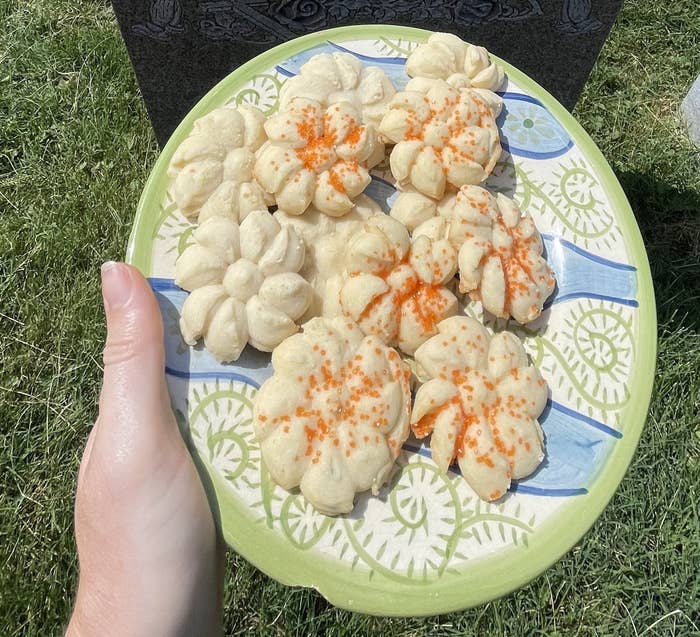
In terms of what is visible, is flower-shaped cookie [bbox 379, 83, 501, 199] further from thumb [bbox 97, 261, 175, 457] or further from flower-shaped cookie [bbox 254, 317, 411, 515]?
thumb [bbox 97, 261, 175, 457]

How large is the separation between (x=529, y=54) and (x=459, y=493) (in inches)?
81.9

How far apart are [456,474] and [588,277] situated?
65cm

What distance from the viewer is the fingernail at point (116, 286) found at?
1515 mm

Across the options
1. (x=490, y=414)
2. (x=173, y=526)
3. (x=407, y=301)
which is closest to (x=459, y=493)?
(x=490, y=414)

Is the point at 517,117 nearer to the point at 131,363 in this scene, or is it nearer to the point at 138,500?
the point at 131,363

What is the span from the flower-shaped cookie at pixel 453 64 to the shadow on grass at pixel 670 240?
1561 mm

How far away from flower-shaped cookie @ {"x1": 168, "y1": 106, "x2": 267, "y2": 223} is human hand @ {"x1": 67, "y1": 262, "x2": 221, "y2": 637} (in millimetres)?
250

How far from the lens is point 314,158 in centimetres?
168

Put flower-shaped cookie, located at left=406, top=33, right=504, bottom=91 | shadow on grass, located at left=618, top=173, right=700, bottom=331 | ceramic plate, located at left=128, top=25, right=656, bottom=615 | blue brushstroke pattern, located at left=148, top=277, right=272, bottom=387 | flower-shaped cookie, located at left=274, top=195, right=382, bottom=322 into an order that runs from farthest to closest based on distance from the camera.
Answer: shadow on grass, located at left=618, top=173, right=700, bottom=331, flower-shaped cookie, located at left=406, top=33, right=504, bottom=91, flower-shaped cookie, located at left=274, top=195, right=382, bottom=322, blue brushstroke pattern, located at left=148, top=277, right=272, bottom=387, ceramic plate, located at left=128, top=25, right=656, bottom=615

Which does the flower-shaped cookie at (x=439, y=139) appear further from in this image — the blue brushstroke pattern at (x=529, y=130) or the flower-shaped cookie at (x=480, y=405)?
the flower-shaped cookie at (x=480, y=405)

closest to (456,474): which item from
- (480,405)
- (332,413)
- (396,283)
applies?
(480,405)

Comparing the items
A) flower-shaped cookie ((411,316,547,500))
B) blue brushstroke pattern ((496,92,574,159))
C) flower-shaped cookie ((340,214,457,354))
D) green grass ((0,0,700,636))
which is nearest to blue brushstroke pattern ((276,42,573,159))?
blue brushstroke pattern ((496,92,574,159))

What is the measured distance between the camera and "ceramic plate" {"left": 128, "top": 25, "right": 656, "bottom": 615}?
1426mm

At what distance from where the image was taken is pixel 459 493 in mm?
1515
